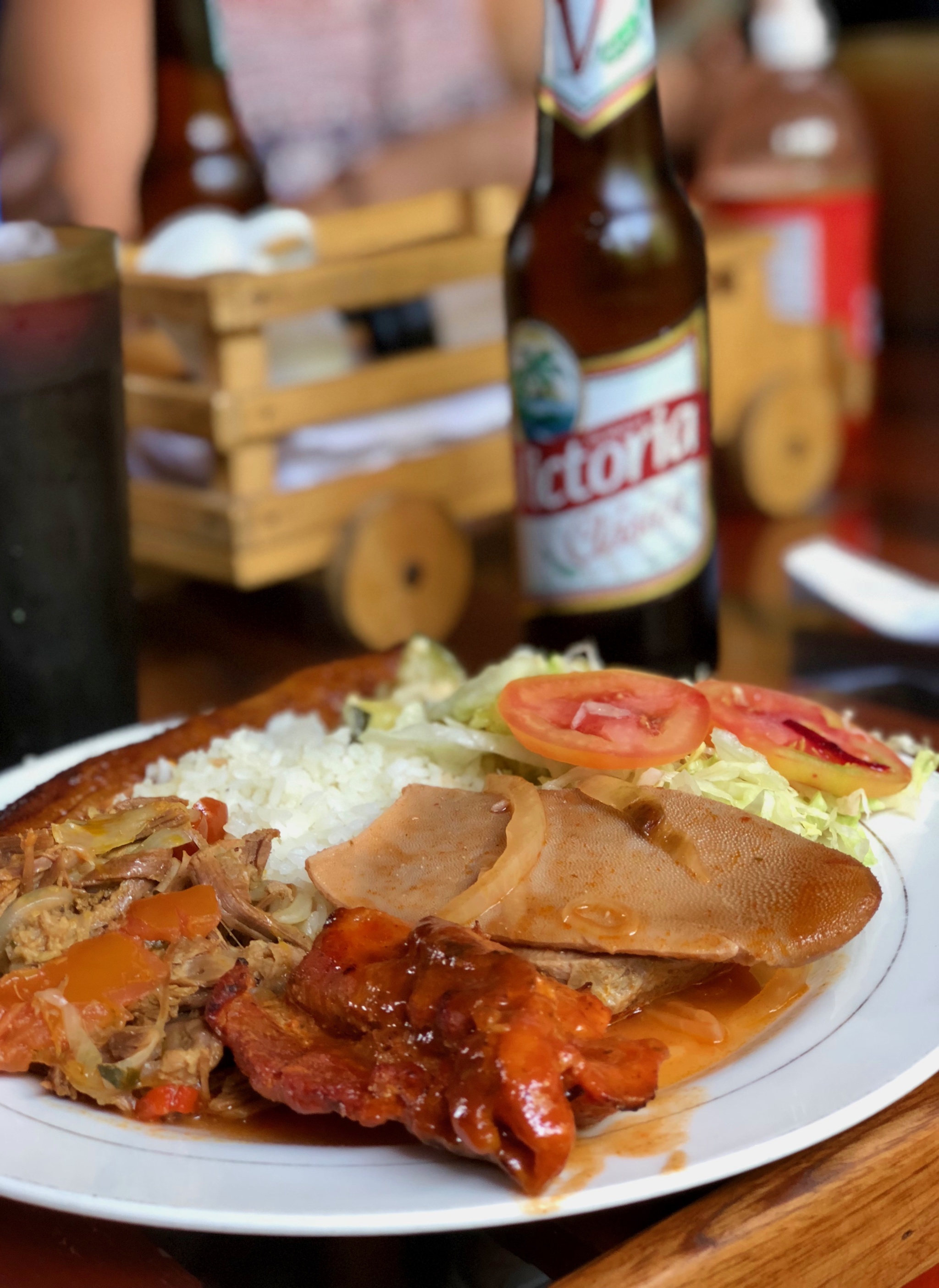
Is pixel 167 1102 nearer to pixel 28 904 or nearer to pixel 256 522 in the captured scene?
pixel 28 904

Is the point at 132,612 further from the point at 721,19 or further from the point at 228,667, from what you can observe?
the point at 721,19

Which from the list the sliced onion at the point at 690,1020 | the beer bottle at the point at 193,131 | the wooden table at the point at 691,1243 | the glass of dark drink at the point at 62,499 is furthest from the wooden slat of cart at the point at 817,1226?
the beer bottle at the point at 193,131

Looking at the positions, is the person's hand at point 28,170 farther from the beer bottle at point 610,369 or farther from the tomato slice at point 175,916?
the tomato slice at point 175,916

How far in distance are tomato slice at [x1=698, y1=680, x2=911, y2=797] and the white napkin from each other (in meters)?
0.62

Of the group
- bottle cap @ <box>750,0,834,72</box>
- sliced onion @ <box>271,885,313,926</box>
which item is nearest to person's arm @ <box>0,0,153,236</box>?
bottle cap @ <box>750,0,834,72</box>

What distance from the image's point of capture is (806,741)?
110 centimetres

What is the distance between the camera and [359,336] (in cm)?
186

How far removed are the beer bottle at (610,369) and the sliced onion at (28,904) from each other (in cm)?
71

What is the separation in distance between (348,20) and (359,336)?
180 cm

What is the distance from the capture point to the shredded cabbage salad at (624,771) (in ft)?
3.33

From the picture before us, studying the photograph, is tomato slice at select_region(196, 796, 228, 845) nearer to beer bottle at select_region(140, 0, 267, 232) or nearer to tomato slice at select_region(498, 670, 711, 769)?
tomato slice at select_region(498, 670, 711, 769)

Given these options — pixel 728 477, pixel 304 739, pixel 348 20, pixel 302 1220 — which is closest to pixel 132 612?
A: pixel 304 739

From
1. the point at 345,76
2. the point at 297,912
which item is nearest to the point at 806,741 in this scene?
the point at 297,912

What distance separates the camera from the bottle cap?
92.8 inches
